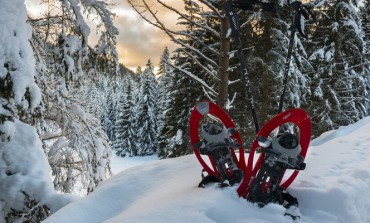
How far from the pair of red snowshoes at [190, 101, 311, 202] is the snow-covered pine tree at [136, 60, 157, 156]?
50162 millimetres

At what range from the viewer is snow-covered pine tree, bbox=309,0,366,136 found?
18156 millimetres

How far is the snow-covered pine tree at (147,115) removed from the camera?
55.6 m

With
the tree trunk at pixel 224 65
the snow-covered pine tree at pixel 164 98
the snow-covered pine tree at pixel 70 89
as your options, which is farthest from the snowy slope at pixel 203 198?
the snow-covered pine tree at pixel 164 98

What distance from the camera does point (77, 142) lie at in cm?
761

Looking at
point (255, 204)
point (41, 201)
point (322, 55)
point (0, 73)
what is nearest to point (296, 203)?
point (255, 204)

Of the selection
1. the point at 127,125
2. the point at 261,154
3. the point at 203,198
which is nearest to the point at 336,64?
the point at 261,154

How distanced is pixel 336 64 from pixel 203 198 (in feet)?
59.9

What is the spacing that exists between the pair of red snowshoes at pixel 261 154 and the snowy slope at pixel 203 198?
14 centimetres

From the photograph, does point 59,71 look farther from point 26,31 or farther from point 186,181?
point 186,181

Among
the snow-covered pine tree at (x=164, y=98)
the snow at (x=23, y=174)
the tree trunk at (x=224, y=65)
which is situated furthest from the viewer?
the snow-covered pine tree at (x=164, y=98)

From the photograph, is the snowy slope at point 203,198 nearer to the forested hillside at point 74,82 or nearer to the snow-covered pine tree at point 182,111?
the forested hillside at point 74,82

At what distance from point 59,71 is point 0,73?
1987 millimetres

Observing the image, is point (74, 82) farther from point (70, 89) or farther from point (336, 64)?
point (336, 64)

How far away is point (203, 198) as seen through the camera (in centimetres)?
322
